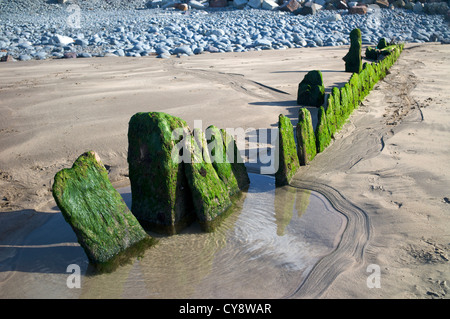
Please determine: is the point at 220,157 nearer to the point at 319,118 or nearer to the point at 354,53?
the point at 319,118

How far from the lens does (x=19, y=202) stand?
4.48 m

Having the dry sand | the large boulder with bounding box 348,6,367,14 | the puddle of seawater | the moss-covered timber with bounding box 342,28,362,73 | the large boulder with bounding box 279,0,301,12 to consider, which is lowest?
the puddle of seawater

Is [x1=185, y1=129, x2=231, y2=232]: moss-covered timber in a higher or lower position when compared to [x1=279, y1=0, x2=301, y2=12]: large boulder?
lower

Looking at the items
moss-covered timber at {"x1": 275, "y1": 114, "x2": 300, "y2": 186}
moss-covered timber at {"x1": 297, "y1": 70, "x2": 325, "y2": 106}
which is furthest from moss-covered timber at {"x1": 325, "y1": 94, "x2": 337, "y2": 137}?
moss-covered timber at {"x1": 297, "y1": 70, "x2": 325, "y2": 106}

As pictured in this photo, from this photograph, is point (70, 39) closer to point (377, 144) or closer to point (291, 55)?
point (291, 55)

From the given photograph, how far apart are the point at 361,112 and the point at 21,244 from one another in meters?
6.22

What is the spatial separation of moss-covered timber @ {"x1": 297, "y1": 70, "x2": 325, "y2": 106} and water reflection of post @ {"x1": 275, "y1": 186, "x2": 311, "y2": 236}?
351cm

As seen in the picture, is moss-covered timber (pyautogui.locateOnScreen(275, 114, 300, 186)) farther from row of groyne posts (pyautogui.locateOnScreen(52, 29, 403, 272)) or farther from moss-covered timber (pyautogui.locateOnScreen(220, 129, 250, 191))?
moss-covered timber (pyautogui.locateOnScreen(220, 129, 250, 191))

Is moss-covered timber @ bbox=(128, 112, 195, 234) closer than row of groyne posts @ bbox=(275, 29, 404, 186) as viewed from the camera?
Yes

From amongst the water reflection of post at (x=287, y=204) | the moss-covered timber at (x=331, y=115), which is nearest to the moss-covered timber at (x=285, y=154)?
the water reflection of post at (x=287, y=204)

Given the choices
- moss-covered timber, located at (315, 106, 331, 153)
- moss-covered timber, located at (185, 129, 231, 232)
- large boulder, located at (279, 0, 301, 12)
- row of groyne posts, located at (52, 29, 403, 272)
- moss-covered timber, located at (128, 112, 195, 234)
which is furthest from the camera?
large boulder, located at (279, 0, 301, 12)

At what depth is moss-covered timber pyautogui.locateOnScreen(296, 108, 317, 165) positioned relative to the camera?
17.1ft

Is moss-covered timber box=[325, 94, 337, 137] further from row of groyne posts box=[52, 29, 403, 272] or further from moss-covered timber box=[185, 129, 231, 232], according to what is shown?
moss-covered timber box=[185, 129, 231, 232]

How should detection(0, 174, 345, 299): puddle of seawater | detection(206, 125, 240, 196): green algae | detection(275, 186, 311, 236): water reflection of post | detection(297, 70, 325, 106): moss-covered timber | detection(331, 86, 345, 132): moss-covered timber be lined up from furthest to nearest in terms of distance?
detection(297, 70, 325, 106): moss-covered timber → detection(331, 86, 345, 132): moss-covered timber → detection(206, 125, 240, 196): green algae → detection(275, 186, 311, 236): water reflection of post → detection(0, 174, 345, 299): puddle of seawater
